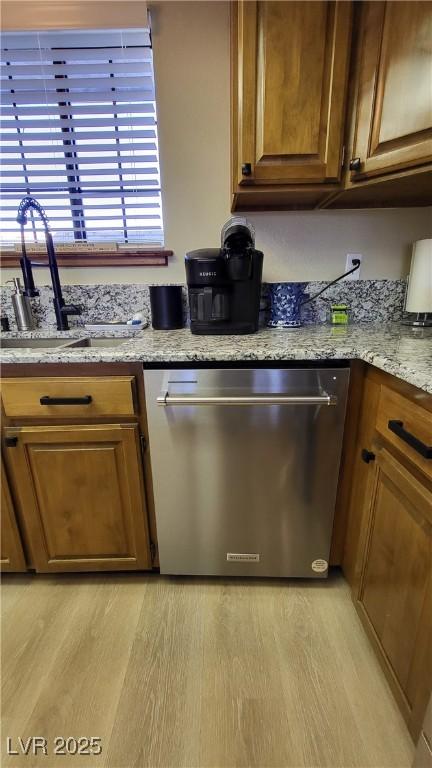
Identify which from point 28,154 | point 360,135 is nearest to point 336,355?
point 360,135

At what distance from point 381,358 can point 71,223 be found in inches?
60.5

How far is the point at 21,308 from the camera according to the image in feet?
A: 4.89

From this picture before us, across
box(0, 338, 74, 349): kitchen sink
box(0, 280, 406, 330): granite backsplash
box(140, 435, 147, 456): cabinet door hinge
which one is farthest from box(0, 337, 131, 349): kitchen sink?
box(140, 435, 147, 456): cabinet door hinge

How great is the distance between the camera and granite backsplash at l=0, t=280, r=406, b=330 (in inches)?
A: 59.4

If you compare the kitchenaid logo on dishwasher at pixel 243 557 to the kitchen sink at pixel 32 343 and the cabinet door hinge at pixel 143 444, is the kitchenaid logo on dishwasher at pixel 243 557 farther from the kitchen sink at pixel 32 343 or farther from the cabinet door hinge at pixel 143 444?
the kitchen sink at pixel 32 343

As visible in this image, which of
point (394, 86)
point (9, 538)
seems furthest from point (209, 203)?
point (9, 538)

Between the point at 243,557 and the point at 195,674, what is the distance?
0.37 metres

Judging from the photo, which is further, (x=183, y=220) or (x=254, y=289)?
(x=183, y=220)

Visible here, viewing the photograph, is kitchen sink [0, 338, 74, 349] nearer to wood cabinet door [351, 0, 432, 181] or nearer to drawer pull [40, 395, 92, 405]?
drawer pull [40, 395, 92, 405]

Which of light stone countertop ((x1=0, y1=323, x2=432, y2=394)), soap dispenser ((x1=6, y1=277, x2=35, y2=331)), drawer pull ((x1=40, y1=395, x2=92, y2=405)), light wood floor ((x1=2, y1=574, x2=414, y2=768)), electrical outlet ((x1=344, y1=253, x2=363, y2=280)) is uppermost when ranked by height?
electrical outlet ((x1=344, y1=253, x2=363, y2=280))

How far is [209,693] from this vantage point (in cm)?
94

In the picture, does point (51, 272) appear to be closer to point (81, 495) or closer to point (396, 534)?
point (81, 495)

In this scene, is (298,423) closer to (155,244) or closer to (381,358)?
(381,358)

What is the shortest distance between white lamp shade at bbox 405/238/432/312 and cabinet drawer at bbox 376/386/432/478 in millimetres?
661
